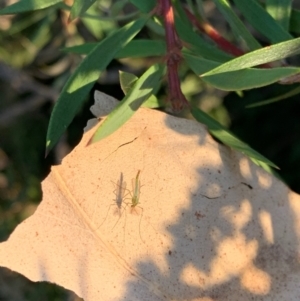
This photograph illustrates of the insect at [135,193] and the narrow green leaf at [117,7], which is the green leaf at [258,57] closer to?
the insect at [135,193]

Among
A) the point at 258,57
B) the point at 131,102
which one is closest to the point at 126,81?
the point at 131,102

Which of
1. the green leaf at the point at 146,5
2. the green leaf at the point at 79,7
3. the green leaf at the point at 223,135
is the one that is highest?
the green leaf at the point at 79,7

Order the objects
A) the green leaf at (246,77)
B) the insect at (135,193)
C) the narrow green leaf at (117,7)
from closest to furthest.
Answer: the green leaf at (246,77) < the insect at (135,193) < the narrow green leaf at (117,7)

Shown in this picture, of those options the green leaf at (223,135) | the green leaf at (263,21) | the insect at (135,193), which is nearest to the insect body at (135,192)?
the insect at (135,193)

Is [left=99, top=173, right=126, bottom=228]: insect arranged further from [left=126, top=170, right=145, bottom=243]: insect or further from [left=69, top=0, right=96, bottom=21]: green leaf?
[left=69, top=0, right=96, bottom=21]: green leaf

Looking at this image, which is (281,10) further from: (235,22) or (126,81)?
(126,81)

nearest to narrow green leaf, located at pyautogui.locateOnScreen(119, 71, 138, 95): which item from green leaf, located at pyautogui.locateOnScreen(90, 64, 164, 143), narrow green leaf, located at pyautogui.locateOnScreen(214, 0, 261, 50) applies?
green leaf, located at pyautogui.locateOnScreen(90, 64, 164, 143)
